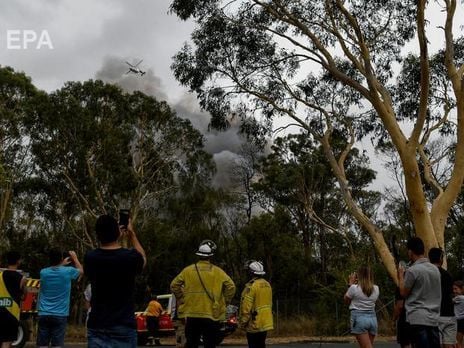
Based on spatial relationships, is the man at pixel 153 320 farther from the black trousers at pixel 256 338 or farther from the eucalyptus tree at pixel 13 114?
the eucalyptus tree at pixel 13 114

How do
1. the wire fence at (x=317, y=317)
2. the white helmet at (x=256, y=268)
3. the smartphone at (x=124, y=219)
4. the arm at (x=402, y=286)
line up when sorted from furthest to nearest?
1. the wire fence at (x=317, y=317)
2. the white helmet at (x=256, y=268)
3. the arm at (x=402, y=286)
4. the smartphone at (x=124, y=219)

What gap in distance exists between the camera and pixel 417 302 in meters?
6.16

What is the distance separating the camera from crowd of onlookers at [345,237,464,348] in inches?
242

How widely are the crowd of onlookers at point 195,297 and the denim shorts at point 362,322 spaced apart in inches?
0.5

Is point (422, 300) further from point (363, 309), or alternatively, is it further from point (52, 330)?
point (52, 330)

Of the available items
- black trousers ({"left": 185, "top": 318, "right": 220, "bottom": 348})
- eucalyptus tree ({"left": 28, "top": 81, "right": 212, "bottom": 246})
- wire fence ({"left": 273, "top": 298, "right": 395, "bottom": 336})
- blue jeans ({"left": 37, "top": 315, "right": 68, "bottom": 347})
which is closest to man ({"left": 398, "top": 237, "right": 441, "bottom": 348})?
black trousers ({"left": 185, "top": 318, "right": 220, "bottom": 348})

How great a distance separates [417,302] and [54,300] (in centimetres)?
413

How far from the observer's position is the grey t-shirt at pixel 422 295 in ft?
20.1

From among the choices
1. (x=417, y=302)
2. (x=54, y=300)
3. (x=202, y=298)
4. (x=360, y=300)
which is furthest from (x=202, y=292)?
(x=360, y=300)

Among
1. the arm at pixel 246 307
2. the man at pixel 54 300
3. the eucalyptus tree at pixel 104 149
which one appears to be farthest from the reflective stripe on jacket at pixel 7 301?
the eucalyptus tree at pixel 104 149

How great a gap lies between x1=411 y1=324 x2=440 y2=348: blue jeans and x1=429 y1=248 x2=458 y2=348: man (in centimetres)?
83

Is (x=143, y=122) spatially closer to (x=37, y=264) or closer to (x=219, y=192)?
(x=219, y=192)

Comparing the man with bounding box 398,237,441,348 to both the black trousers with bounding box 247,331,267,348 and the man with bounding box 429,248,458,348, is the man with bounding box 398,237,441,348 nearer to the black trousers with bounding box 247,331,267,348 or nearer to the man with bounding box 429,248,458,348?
the man with bounding box 429,248,458,348

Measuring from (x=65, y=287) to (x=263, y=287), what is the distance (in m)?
2.39
